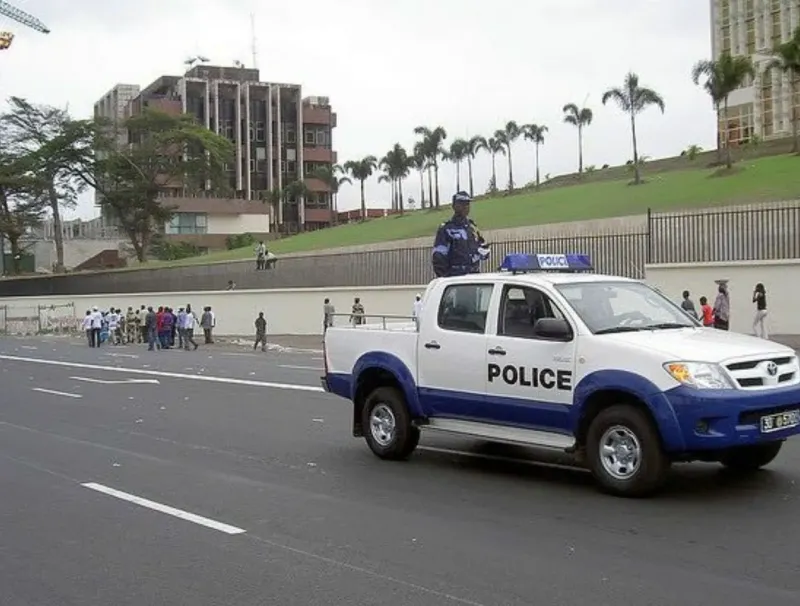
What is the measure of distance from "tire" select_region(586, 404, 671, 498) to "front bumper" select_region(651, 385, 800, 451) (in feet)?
0.59

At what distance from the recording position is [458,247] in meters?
10.8

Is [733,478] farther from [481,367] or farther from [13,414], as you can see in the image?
[13,414]

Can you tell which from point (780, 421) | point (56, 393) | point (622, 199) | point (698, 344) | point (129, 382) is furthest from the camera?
point (622, 199)

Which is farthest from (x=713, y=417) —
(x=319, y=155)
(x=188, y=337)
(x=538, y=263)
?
(x=319, y=155)

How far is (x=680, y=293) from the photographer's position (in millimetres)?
26203

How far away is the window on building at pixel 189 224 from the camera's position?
97125 millimetres

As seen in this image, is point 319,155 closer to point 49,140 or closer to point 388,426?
point 49,140

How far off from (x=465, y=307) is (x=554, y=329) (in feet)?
4.26

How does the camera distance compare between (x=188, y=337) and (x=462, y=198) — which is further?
(x=188, y=337)

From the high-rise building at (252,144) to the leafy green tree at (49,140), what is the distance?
2224 centimetres

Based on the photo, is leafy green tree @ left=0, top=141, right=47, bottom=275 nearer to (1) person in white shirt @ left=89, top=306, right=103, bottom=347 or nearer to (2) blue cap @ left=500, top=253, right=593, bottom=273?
(1) person in white shirt @ left=89, top=306, right=103, bottom=347

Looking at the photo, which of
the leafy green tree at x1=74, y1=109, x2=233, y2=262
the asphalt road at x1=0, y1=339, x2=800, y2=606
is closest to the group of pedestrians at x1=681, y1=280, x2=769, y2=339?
the asphalt road at x1=0, y1=339, x2=800, y2=606

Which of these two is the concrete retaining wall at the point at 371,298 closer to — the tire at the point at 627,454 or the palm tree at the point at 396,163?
the tire at the point at 627,454

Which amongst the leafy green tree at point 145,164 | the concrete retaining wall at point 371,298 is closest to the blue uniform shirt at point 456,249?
the concrete retaining wall at point 371,298
